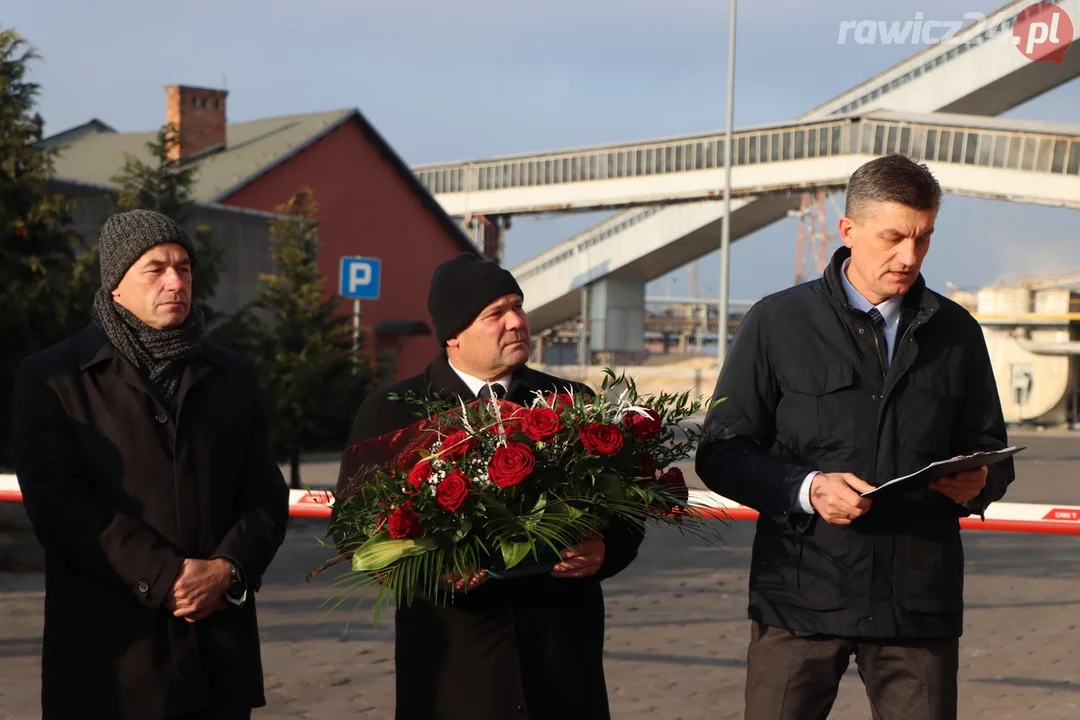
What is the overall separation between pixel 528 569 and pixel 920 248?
52.8 inches

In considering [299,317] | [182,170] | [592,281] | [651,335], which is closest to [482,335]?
[182,170]

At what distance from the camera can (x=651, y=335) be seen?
108000 mm

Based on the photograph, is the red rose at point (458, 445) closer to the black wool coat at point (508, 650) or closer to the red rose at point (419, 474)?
the red rose at point (419, 474)

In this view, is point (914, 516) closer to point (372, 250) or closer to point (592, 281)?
point (372, 250)

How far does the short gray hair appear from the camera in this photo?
3.78 m

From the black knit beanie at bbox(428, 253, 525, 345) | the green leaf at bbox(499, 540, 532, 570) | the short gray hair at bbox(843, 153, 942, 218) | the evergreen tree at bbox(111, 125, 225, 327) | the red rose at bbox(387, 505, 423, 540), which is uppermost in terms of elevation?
the evergreen tree at bbox(111, 125, 225, 327)

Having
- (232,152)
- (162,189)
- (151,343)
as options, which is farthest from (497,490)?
(232,152)

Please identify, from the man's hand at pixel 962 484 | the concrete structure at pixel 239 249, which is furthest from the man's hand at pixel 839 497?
the concrete structure at pixel 239 249

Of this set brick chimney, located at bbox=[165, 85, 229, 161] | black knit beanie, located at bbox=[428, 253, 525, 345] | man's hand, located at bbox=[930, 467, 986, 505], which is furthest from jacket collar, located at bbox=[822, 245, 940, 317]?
brick chimney, located at bbox=[165, 85, 229, 161]

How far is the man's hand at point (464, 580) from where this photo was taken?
359cm

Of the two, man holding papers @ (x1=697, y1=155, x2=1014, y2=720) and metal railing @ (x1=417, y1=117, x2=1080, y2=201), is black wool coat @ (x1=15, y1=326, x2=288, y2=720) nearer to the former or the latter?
man holding papers @ (x1=697, y1=155, x2=1014, y2=720)

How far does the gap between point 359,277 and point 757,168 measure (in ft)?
117

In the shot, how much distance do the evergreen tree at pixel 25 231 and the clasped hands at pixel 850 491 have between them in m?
8.69

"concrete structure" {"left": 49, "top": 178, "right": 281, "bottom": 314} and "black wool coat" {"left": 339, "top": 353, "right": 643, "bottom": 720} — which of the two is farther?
"concrete structure" {"left": 49, "top": 178, "right": 281, "bottom": 314}
